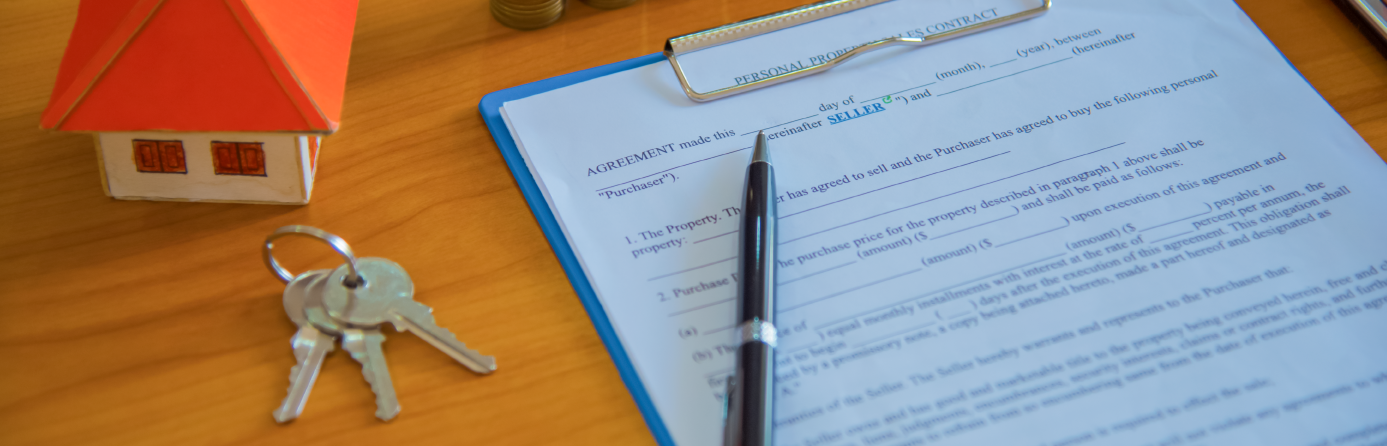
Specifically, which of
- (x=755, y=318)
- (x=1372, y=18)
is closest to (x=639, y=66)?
(x=755, y=318)

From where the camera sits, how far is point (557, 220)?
0.53 metres

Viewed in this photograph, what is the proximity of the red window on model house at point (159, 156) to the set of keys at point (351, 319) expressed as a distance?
0.08 meters

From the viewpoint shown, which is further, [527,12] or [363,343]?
[527,12]

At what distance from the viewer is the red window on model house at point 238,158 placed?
49 cm

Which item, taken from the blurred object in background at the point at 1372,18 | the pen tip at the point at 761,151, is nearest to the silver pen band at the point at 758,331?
the pen tip at the point at 761,151

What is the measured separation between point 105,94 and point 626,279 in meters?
0.30

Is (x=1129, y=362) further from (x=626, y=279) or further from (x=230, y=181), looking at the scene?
(x=230, y=181)

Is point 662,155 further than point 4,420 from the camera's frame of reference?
Yes

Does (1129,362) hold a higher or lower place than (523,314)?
higher

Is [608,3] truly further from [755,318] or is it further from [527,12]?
[755,318]

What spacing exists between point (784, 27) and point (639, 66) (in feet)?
0.38

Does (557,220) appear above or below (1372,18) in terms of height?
below

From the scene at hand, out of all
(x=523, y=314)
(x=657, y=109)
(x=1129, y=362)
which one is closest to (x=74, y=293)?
(x=523, y=314)

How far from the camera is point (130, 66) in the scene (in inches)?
18.2
